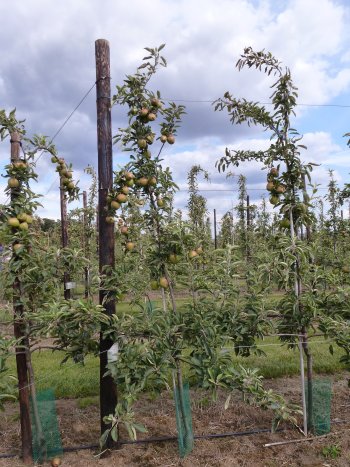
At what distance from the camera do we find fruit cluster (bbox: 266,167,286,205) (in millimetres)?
3232

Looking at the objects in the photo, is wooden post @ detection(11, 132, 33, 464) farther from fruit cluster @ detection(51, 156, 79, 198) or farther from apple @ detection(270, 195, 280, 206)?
apple @ detection(270, 195, 280, 206)

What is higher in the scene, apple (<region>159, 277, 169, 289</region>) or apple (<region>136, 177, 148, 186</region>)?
apple (<region>136, 177, 148, 186</region>)

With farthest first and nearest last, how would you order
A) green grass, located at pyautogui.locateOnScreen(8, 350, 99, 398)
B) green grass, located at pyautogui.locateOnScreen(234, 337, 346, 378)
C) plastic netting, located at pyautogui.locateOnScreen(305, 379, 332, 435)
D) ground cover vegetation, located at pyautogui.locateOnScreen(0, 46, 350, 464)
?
green grass, located at pyautogui.locateOnScreen(234, 337, 346, 378) → green grass, located at pyautogui.locateOnScreen(8, 350, 99, 398) → plastic netting, located at pyautogui.locateOnScreen(305, 379, 332, 435) → ground cover vegetation, located at pyautogui.locateOnScreen(0, 46, 350, 464)

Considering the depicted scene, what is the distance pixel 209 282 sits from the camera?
298cm

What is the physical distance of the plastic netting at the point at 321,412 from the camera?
11.1ft

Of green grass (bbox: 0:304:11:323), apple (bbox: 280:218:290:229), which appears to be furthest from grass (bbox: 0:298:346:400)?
apple (bbox: 280:218:290:229)

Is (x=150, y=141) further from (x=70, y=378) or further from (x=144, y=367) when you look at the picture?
(x=70, y=378)

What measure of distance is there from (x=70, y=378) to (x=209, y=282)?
257cm

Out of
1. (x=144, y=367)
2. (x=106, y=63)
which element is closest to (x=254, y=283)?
(x=144, y=367)

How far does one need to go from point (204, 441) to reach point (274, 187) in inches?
83.0

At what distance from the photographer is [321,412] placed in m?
3.42

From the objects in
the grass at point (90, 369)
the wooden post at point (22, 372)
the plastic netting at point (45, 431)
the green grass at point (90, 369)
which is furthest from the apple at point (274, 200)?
the plastic netting at point (45, 431)

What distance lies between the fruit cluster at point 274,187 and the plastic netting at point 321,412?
5.46 ft

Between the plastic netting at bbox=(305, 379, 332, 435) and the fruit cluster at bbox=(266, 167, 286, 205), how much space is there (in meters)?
1.66
